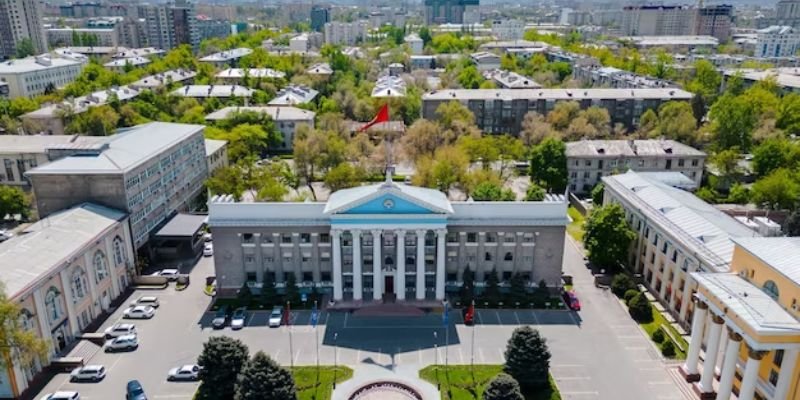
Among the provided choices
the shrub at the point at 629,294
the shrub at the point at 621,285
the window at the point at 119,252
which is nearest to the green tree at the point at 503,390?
the shrub at the point at 629,294

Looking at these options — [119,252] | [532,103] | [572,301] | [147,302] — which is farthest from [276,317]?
[532,103]

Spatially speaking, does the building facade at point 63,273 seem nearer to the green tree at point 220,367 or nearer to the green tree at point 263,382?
the green tree at point 220,367

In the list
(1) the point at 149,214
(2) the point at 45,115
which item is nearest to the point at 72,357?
(1) the point at 149,214

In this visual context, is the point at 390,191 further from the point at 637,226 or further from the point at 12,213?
the point at 12,213

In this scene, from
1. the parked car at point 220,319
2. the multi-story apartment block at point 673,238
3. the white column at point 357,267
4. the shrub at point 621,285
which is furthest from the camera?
the shrub at point 621,285

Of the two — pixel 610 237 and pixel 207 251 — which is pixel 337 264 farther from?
pixel 610 237

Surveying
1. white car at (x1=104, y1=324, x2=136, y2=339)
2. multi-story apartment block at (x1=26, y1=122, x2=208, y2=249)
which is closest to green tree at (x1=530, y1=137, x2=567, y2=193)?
multi-story apartment block at (x1=26, y1=122, x2=208, y2=249)

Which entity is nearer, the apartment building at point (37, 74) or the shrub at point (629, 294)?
the shrub at point (629, 294)
